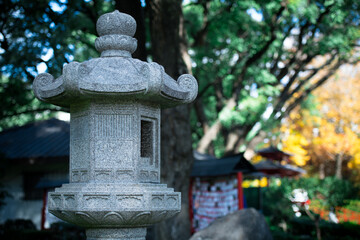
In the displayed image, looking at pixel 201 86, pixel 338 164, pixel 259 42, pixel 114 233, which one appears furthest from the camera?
pixel 338 164

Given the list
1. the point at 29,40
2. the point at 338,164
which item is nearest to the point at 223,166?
the point at 29,40

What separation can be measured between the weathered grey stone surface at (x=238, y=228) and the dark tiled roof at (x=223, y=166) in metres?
2.23

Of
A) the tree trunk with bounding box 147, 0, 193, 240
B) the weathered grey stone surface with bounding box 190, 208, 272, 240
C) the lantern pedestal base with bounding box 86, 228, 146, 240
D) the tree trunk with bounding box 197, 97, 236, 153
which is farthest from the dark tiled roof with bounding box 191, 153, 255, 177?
the lantern pedestal base with bounding box 86, 228, 146, 240

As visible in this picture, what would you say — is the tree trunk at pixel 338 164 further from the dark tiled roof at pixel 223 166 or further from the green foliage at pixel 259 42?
the dark tiled roof at pixel 223 166

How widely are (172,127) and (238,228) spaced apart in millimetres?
3330

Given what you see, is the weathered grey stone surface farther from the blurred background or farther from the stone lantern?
the stone lantern

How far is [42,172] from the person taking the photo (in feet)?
54.1

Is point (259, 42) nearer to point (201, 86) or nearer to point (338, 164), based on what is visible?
point (201, 86)

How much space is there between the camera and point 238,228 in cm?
972

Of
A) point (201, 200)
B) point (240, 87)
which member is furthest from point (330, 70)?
point (201, 200)

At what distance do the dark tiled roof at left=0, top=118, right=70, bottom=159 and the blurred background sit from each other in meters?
0.05

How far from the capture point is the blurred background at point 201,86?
11367 millimetres

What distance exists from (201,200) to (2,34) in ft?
25.4

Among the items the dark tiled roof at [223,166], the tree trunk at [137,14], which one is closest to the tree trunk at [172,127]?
the tree trunk at [137,14]
